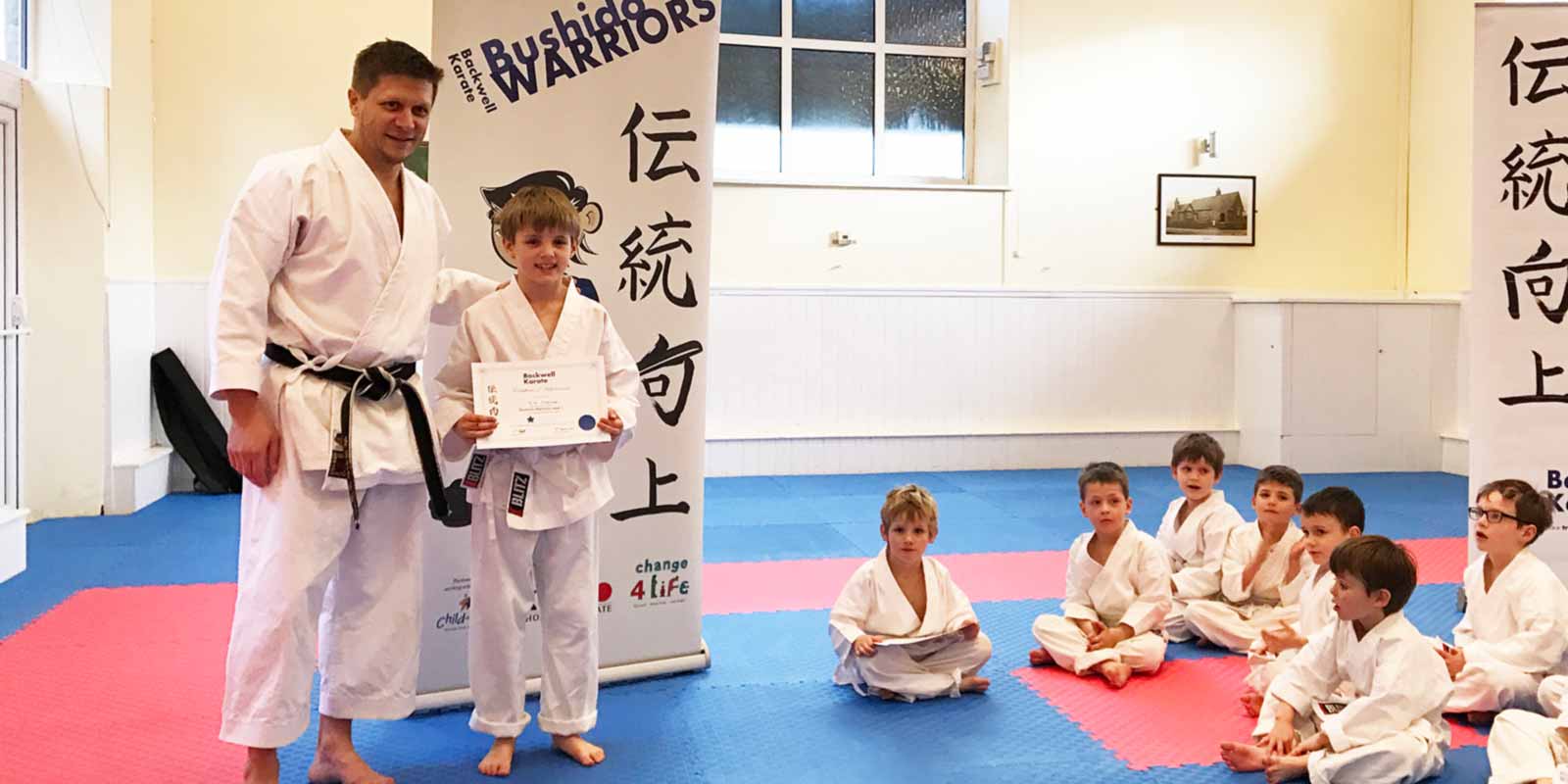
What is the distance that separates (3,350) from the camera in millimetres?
5004

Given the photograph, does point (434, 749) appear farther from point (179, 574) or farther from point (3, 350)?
point (3, 350)

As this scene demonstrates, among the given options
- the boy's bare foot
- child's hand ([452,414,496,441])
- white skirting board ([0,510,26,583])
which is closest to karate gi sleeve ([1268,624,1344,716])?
the boy's bare foot

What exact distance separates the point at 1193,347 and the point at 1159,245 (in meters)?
0.73

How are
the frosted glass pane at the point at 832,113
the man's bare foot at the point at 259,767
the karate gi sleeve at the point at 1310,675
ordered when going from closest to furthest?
the man's bare foot at the point at 259,767, the karate gi sleeve at the point at 1310,675, the frosted glass pane at the point at 832,113

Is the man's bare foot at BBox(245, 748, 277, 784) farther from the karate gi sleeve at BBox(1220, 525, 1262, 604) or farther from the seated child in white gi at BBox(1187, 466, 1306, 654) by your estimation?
the karate gi sleeve at BBox(1220, 525, 1262, 604)

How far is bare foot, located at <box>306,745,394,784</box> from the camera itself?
8.79 feet

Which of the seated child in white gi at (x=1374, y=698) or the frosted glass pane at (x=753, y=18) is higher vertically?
the frosted glass pane at (x=753, y=18)

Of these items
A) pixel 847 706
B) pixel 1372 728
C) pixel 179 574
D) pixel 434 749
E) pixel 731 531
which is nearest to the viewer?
pixel 1372 728

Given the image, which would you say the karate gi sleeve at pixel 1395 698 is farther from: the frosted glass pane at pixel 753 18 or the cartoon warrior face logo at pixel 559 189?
the frosted glass pane at pixel 753 18

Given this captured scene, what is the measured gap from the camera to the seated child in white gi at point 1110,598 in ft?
11.8

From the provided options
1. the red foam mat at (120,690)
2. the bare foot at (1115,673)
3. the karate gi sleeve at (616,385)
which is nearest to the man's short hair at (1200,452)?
the bare foot at (1115,673)

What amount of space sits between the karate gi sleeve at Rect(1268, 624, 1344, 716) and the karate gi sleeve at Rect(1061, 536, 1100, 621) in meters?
0.83

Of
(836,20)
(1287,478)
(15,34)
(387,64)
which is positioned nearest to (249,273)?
(387,64)

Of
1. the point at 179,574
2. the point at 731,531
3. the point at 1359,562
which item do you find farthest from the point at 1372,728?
the point at 179,574
